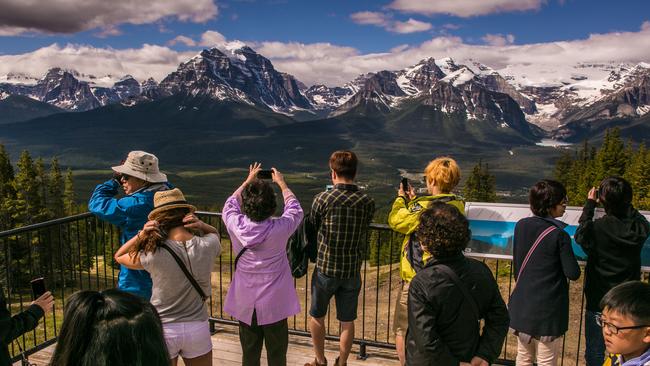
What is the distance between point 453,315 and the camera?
334 centimetres

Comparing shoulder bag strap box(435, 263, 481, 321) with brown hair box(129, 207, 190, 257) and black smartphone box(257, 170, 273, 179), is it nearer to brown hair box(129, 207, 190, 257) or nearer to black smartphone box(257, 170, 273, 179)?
brown hair box(129, 207, 190, 257)

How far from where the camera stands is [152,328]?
1.88 meters

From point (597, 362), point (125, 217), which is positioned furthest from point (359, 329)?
point (125, 217)

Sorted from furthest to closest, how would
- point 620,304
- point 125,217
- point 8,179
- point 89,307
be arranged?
point 8,179 → point 125,217 → point 620,304 → point 89,307

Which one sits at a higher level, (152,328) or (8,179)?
(152,328)

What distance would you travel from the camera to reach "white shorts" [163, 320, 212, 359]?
3900mm

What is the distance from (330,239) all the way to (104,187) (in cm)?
237

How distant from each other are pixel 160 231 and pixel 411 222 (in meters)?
2.22

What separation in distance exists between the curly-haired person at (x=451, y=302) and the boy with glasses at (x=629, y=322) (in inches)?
28.4

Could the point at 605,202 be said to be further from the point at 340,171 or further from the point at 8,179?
the point at 8,179

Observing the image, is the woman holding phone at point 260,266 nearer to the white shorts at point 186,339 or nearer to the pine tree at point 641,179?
the white shorts at point 186,339

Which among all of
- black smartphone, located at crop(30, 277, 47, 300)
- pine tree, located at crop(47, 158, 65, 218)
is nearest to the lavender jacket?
black smartphone, located at crop(30, 277, 47, 300)

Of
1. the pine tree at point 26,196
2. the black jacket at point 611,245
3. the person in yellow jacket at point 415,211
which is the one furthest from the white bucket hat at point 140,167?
the pine tree at point 26,196

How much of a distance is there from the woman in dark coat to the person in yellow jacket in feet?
2.42
